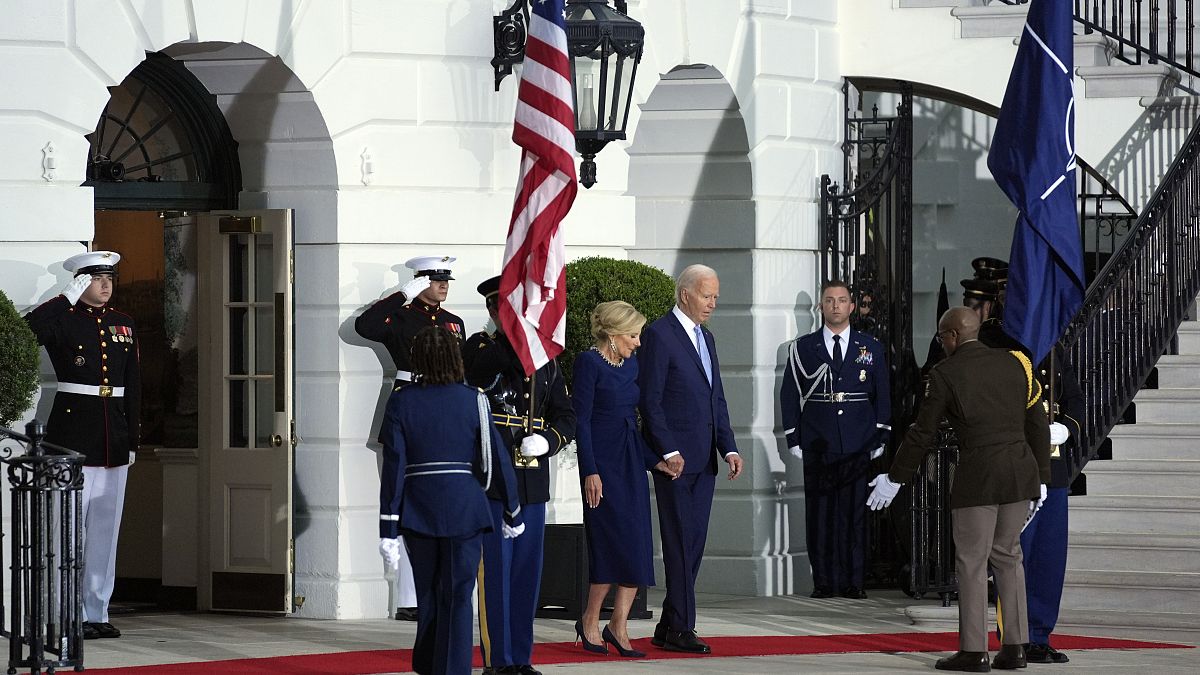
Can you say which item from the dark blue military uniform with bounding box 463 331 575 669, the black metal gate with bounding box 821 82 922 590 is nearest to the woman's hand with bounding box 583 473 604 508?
the dark blue military uniform with bounding box 463 331 575 669

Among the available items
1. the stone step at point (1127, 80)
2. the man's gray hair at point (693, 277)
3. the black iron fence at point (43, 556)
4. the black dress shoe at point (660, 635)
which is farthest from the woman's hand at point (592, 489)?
the stone step at point (1127, 80)

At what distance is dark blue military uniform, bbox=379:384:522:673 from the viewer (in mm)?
7527

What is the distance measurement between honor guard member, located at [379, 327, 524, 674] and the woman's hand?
4.47 ft

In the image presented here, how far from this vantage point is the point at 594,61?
1072 centimetres

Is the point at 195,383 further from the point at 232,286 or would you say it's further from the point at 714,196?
the point at 714,196

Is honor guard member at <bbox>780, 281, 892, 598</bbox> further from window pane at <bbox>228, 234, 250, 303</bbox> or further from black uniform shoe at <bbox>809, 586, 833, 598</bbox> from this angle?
window pane at <bbox>228, 234, 250, 303</bbox>

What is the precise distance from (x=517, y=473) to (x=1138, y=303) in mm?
4471

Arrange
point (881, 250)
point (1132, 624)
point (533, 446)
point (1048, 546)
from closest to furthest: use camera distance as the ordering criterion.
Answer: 1. point (533, 446)
2. point (1048, 546)
3. point (1132, 624)
4. point (881, 250)

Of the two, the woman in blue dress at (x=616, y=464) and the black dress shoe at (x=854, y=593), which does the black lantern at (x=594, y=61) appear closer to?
the woman in blue dress at (x=616, y=464)

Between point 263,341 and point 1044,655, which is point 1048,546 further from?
point 263,341

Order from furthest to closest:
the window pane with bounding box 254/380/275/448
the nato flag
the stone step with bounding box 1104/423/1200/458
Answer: the stone step with bounding box 1104/423/1200/458
the window pane with bounding box 254/380/275/448
the nato flag

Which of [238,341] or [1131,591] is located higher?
[238,341]

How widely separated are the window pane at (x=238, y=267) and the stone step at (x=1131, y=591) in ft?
14.5

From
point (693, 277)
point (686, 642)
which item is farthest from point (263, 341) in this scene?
point (686, 642)
